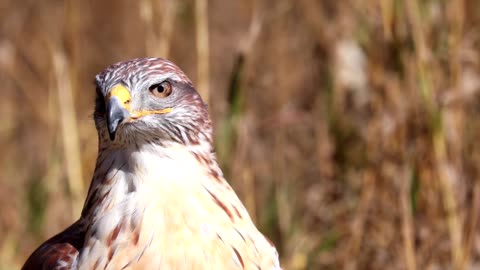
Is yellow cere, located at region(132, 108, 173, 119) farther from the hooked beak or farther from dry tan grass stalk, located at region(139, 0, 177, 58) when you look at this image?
dry tan grass stalk, located at region(139, 0, 177, 58)

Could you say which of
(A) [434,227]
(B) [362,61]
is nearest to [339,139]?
(B) [362,61]

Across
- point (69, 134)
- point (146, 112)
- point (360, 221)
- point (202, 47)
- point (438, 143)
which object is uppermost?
point (202, 47)

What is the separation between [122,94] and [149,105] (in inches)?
5.0

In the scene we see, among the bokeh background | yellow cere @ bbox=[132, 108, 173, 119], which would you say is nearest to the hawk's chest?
yellow cere @ bbox=[132, 108, 173, 119]

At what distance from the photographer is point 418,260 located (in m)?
4.59

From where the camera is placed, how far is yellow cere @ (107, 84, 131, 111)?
10.3 feet

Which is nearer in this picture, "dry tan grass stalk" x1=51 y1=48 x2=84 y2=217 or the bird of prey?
the bird of prey

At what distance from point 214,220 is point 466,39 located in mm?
2000

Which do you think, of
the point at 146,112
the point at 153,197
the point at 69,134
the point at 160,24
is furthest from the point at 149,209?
the point at 69,134

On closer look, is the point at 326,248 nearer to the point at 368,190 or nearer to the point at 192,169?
the point at 368,190

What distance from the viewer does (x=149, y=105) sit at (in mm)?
3266

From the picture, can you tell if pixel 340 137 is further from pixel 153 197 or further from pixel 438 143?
pixel 153 197

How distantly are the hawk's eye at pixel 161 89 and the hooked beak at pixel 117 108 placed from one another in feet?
0.39

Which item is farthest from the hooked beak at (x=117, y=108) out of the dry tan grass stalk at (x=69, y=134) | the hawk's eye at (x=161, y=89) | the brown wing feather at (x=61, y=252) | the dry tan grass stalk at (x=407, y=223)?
the dry tan grass stalk at (x=407, y=223)
